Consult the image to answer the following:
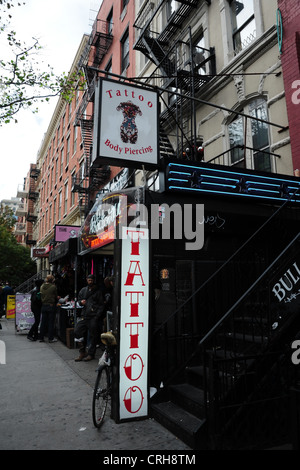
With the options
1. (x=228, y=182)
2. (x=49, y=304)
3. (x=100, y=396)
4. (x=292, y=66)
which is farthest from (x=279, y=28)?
(x=49, y=304)

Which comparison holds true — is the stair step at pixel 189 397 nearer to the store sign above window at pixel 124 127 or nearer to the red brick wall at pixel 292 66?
the store sign above window at pixel 124 127

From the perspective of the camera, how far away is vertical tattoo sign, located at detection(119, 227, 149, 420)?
4840 mm

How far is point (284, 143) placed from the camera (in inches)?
313

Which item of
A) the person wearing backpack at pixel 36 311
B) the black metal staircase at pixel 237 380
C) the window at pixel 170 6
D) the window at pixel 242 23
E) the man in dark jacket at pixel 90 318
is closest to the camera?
the black metal staircase at pixel 237 380

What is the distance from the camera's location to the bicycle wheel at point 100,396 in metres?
4.50

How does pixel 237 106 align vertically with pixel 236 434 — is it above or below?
above

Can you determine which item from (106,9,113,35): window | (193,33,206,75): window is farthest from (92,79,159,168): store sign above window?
(106,9,113,35): window

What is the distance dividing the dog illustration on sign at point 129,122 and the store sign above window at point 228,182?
32.8 inches

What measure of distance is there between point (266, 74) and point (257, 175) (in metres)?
3.62

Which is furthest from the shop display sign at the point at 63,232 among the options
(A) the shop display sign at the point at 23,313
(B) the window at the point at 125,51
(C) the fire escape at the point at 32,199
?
(C) the fire escape at the point at 32,199

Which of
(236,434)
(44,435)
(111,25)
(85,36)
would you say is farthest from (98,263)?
(85,36)

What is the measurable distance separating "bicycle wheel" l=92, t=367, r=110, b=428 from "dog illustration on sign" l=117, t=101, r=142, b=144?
3.83 m

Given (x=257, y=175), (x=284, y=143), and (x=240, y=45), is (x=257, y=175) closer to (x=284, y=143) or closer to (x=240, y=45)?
(x=284, y=143)

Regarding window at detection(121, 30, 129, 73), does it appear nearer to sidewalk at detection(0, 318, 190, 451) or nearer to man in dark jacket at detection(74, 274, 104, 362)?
man in dark jacket at detection(74, 274, 104, 362)
